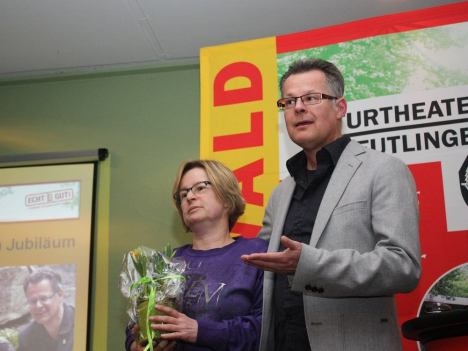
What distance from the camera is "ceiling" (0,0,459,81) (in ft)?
9.27

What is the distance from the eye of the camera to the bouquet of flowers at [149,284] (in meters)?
1.82

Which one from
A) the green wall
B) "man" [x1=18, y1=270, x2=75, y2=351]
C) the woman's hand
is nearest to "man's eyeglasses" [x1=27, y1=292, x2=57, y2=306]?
"man" [x1=18, y1=270, x2=75, y2=351]

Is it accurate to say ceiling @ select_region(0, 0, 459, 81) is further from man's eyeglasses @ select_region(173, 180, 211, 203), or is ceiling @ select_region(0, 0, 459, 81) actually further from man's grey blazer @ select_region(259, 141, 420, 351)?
man's grey blazer @ select_region(259, 141, 420, 351)

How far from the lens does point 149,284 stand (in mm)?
1856

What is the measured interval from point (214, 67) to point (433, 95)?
104cm

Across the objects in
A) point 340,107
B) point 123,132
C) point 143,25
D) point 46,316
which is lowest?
point 46,316

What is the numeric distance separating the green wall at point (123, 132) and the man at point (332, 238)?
3.79 feet

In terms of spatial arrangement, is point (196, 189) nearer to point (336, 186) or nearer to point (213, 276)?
point (213, 276)

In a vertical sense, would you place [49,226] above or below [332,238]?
above

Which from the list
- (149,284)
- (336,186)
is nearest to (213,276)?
(149,284)

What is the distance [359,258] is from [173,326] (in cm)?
62

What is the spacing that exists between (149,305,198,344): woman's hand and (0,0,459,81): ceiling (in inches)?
63.0

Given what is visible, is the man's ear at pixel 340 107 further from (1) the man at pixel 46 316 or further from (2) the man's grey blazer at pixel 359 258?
(1) the man at pixel 46 316

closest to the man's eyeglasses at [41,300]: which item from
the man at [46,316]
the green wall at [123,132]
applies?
the man at [46,316]
